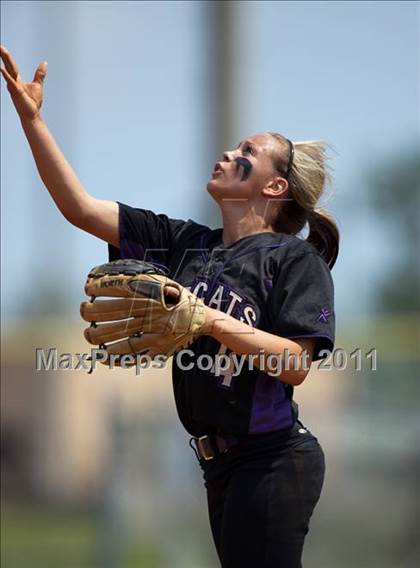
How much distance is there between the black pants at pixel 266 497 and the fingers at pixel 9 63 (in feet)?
3.64

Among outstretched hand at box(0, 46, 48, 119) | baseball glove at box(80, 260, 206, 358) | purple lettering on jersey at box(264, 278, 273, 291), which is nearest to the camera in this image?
baseball glove at box(80, 260, 206, 358)

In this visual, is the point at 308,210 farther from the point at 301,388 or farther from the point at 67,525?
the point at 67,525

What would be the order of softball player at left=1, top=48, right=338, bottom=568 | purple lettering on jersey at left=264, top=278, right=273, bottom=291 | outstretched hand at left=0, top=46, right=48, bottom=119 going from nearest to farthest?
softball player at left=1, top=48, right=338, bottom=568 → purple lettering on jersey at left=264, top=278, right=273, bottom=291 → outstretched hand at left=0, top=46, right=48, bottom=119

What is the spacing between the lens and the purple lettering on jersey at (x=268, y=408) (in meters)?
2.43

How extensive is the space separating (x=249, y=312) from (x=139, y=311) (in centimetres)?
30

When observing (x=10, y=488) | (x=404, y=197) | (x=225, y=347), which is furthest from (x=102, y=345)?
(x=10, y=488)

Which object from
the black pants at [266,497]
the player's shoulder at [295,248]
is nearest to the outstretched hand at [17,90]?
the player's shoulder at [295,248]

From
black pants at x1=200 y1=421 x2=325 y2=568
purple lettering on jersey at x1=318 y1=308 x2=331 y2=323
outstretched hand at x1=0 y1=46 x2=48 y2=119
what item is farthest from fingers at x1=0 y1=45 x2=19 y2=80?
black pants at x1=200 y1=421 x2=325 y2=568

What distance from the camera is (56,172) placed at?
2654mm

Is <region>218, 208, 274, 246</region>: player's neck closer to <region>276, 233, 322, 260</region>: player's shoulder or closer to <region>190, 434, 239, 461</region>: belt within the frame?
<region>276, 233, 322, 260</region>: player's shoulder

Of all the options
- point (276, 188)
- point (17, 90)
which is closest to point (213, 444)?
point (276, 188)

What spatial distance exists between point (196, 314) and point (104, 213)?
0.55 m

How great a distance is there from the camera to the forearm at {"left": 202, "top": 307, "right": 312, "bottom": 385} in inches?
90.7

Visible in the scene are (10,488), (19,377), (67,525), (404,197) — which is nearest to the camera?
(404,197)
